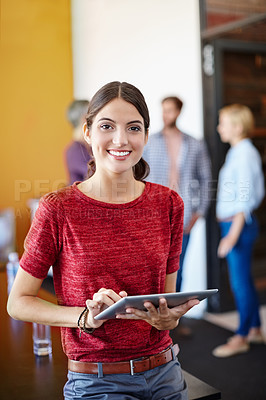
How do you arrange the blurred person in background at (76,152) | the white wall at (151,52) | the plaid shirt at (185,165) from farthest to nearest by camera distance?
1. the white wall at (151,52)
2. the plaid shirt at (185,165)
3. the blurred person in background at (76,152)

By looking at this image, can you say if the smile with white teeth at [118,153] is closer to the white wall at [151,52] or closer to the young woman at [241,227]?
the white wall at [151,52]

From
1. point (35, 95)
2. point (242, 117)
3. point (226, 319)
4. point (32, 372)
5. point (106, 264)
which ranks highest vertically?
point (35, 95)

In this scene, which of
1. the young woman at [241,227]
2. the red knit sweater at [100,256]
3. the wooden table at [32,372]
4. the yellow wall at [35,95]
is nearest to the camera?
the red knit sweater at [100,256]

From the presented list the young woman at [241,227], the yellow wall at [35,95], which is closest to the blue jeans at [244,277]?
the young woman at [241,227]

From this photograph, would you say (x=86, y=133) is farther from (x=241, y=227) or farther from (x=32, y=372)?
(x=241, y=227)

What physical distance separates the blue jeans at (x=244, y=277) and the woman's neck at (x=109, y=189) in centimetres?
170

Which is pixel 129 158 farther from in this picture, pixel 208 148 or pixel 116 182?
pixel 208 148

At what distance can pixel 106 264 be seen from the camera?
0.99 metres

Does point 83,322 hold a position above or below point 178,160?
below

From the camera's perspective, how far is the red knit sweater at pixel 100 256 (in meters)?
0.97

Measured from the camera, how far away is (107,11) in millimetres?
2400

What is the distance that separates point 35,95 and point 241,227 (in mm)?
1822

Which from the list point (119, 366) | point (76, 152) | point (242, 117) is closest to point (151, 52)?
point (242, 117)

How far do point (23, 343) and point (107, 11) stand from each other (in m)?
1.65
